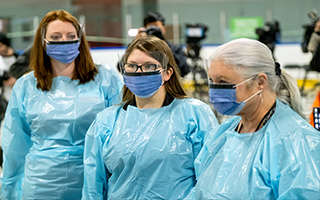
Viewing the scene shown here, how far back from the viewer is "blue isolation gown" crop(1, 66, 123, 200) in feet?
8.38

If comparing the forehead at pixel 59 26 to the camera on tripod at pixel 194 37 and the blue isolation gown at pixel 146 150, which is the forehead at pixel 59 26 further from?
the camera on tripod at pixel 194 37

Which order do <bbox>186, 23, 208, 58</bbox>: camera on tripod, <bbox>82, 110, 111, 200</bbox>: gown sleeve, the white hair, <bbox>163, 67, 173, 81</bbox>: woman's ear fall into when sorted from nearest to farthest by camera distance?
the white hair < <bbox>82, 110, 111, 200</bbox>: gown sleeve < <bbox>163, 67, 173, 81</bbox>: woman's ear < <bbox>186, 23, 208, 58</bbox>: camera on tripod

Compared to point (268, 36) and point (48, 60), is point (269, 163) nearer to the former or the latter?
point (48, 60)

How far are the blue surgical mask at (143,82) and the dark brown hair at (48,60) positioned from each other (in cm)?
51

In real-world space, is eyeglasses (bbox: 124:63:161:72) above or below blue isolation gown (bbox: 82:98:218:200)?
above

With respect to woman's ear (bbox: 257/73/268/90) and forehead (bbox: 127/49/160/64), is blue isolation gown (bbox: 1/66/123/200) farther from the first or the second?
woman's ear (bbox: 257/73/268/90)

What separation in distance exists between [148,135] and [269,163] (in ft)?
2.26

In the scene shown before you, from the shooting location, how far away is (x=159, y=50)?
7.44 ft

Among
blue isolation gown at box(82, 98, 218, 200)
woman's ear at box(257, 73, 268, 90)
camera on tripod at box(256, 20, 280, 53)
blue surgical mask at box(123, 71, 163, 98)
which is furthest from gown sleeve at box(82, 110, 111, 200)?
camera on tripod at box(256, 20, 280, 53)

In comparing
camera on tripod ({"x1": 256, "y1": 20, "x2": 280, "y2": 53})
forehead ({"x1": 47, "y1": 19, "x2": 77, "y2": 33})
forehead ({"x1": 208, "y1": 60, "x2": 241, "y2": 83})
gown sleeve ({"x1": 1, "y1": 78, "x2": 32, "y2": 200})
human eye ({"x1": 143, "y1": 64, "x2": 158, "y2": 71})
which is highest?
forehead ({"x1": 47, "y1": 19, "x2": 77, "y2": 33})

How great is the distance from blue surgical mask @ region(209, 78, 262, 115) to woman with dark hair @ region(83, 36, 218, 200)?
397 mm

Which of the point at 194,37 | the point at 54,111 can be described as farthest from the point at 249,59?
the point at 194,37

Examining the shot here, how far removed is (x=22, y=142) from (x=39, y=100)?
0.95ft

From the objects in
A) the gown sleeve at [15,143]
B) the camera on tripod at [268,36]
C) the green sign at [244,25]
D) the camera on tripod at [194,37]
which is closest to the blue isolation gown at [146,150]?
the gown sleeve at [15,143]
